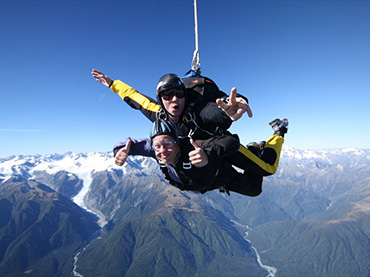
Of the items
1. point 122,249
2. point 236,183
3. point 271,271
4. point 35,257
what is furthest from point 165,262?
point 236,183

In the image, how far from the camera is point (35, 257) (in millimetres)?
179875

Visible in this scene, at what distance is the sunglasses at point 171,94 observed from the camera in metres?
4.00

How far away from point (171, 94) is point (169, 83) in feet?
0.65

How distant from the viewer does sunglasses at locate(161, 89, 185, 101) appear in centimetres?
400

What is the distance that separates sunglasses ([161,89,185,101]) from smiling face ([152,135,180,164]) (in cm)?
77

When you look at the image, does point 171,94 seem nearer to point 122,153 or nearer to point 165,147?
point 165,147

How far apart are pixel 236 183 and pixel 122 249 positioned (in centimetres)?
22038

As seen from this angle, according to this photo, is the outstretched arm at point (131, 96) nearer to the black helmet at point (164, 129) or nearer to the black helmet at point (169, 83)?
the black helmet at point (169, 83)

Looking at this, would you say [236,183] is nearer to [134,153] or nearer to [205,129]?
[205,129]

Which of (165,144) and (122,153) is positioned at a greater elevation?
(165,144)

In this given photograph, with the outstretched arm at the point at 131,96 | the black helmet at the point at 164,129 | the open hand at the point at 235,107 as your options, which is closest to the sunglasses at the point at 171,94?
the black helmet at the point at 164,129

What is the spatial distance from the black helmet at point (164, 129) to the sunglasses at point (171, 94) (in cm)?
44

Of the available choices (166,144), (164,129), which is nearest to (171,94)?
(164,129)

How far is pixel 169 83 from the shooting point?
396cm
